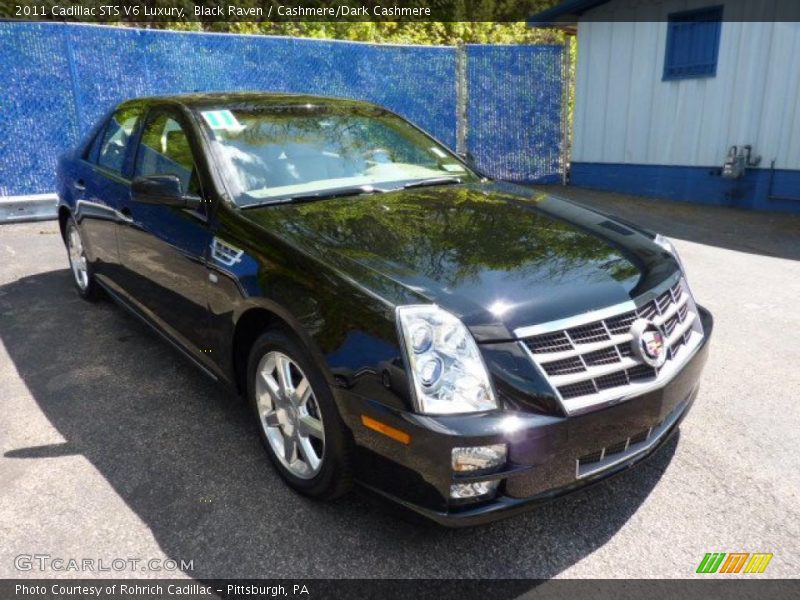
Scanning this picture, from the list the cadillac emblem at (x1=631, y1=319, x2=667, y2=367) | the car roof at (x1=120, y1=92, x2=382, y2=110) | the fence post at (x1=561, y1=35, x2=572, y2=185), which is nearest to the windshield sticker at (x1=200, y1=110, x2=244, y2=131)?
the car roof at (x1=120, y1=92, x2=382, y2=110)

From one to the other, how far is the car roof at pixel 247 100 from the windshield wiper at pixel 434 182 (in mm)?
833

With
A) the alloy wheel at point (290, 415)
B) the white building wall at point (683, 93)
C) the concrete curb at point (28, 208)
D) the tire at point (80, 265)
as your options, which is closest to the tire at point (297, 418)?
the alloy wheel at point (290, 415)

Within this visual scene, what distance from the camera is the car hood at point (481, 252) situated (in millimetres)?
2221

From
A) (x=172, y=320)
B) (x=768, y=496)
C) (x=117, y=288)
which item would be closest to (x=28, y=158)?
(x=117, y=288)

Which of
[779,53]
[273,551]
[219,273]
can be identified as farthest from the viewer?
[779,53]

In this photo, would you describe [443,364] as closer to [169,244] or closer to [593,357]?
[593,357]

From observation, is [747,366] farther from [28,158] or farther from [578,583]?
[28,158]

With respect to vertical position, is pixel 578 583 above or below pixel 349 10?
below

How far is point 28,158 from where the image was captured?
316 inches

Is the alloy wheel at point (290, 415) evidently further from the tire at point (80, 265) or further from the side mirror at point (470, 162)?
the tire at point (80, 265)

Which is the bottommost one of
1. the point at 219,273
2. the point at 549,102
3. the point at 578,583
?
the point at 578,583

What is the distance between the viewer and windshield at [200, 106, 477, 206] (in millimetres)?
3131

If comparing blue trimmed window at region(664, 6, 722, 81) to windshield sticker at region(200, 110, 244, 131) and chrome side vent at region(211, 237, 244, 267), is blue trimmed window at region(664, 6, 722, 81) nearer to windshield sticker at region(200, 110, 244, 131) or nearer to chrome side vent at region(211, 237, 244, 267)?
windshield sticker at region(200, 110, 244, 131)

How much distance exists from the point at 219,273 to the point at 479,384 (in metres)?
1.38
